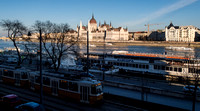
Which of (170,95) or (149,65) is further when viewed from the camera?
(149,65)

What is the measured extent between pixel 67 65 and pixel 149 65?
13068 millimetres

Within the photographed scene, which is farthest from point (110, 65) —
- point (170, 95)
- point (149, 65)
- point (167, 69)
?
point (170, 95)

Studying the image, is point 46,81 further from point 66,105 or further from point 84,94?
point 84,94

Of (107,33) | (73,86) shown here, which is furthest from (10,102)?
(107,33)

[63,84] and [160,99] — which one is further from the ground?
[63,84]

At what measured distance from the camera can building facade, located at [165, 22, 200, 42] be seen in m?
129

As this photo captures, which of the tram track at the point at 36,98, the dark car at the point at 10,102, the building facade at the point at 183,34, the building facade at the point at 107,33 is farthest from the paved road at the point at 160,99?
the building facade at the point at 107,33

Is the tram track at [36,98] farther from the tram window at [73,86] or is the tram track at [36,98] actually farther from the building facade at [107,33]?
the building facade at [107,33]

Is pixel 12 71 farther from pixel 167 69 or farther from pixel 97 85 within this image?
pixel 167 69

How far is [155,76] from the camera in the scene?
72.3ft

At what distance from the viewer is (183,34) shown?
132 meters

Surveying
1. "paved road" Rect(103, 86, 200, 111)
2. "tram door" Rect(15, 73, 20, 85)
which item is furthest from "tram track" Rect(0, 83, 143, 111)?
"paved road" Rect(103, 86, 200, 111)

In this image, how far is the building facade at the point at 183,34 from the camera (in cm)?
12900

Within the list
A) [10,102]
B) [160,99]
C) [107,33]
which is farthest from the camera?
[107,33]
